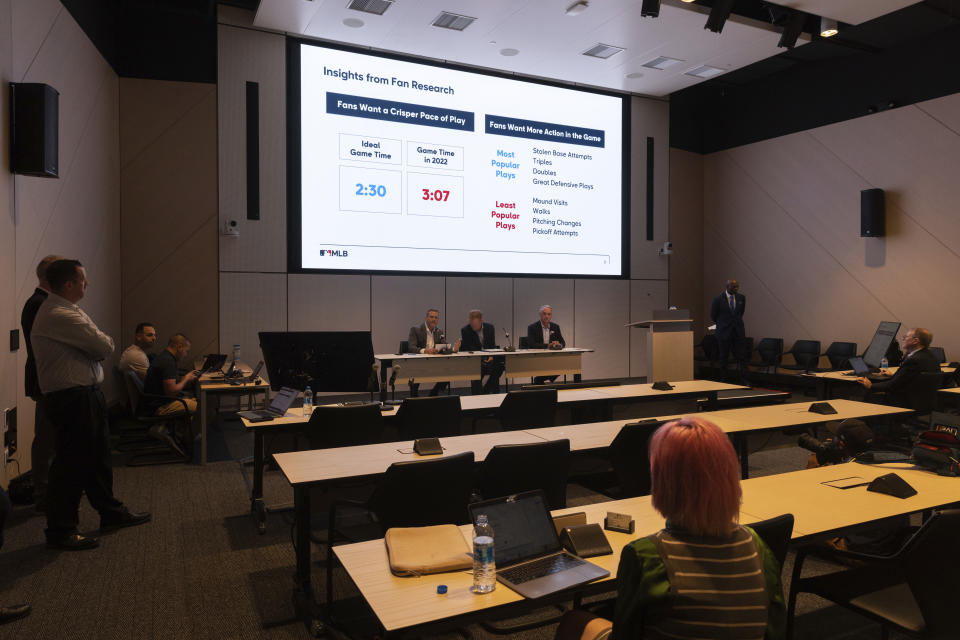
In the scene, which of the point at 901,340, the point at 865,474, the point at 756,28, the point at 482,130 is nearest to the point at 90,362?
the point at 865,474

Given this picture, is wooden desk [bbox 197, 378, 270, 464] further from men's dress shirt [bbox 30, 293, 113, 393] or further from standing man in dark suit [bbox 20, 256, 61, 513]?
men's dress shirt [bbox 30, 293, 113, 393]

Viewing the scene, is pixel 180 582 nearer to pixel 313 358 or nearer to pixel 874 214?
pixel 313 358

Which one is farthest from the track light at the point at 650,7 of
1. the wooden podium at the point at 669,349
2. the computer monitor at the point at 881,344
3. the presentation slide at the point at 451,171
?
the computer monitor at the point at 881,344

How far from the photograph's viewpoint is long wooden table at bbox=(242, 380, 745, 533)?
3.78 metres

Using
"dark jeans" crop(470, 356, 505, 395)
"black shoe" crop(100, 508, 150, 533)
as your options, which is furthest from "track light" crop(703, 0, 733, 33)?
"black shoe" crop(100, 508, 150, 533)

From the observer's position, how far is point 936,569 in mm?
1866

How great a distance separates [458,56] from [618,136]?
3138 mm

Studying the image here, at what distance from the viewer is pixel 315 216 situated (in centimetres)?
780

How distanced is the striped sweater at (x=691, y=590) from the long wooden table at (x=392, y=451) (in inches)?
62.1

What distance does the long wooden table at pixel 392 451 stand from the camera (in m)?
2.69

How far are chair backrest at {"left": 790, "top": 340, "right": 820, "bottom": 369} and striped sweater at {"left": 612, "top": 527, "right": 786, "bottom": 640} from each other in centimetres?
911

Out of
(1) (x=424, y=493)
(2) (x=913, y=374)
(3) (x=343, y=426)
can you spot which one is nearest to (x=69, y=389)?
(3) (x=343, y=426)

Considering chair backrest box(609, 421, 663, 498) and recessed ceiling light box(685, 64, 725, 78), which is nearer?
chair backrest box(609, 421, 663, 498)

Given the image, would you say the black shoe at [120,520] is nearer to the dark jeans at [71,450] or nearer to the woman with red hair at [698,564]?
the dark jeans at [71,450]
